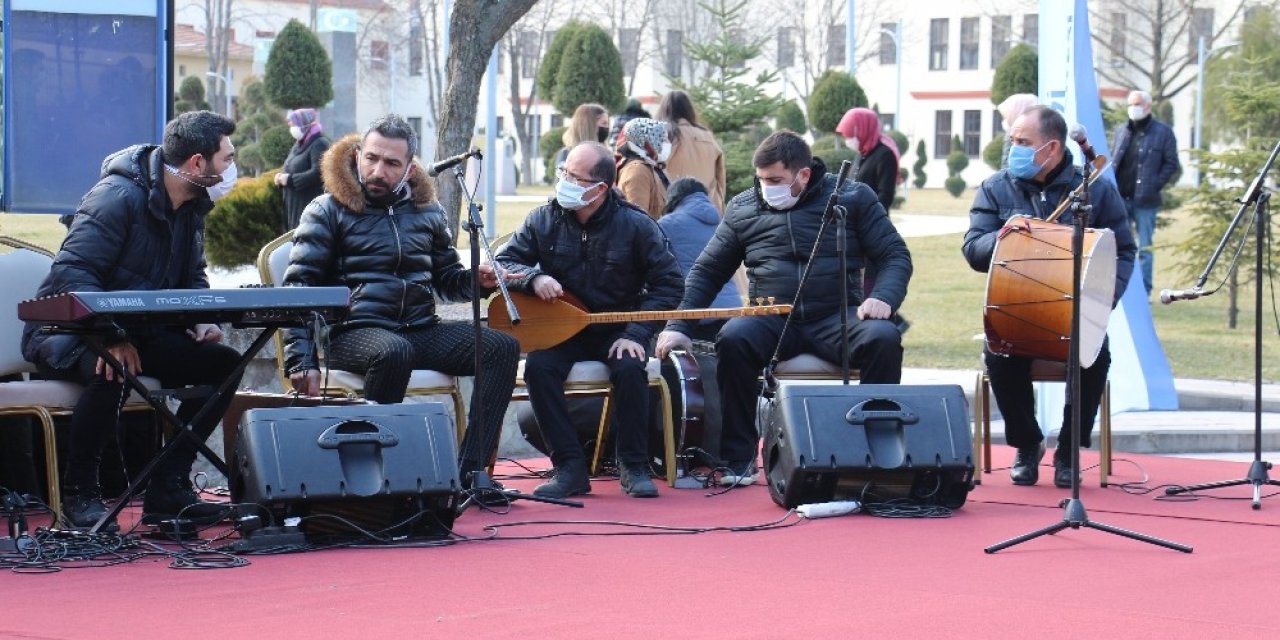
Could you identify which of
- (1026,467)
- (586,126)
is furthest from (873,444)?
(586,126)

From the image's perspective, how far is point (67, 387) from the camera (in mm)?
6262

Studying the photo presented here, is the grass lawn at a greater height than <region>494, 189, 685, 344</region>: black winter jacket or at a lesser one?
lesser

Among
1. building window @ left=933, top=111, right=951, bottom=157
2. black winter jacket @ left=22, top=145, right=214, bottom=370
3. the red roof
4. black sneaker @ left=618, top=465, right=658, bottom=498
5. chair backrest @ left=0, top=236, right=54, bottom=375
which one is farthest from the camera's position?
the red roof

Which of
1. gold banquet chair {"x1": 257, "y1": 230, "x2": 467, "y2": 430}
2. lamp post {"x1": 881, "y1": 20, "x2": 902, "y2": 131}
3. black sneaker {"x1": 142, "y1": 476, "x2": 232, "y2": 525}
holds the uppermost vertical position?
lamp post {"x1": 881, "y1": 20, "x2": 902, "y2": 131}

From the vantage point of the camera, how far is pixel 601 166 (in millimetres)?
7355

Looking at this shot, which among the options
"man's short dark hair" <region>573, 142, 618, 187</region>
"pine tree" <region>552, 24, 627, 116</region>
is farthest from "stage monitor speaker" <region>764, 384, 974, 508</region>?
"pine tree" <region>552, 24, 627, 116</region>

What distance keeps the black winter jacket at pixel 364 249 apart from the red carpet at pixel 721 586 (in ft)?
3.10

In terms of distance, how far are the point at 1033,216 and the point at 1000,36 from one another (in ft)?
160

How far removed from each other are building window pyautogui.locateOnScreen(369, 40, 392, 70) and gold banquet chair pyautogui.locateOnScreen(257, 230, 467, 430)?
1810 inches

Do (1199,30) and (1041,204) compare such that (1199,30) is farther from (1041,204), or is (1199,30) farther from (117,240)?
(117,240)

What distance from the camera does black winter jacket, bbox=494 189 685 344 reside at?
7.37m

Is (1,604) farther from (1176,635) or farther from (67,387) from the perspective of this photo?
(1176,635)

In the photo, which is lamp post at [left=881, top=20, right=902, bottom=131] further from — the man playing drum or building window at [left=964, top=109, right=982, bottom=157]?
the man playing drum

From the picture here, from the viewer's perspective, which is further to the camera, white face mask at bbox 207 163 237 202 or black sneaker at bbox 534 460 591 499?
black sneaker at bbox 534 460 591 499
